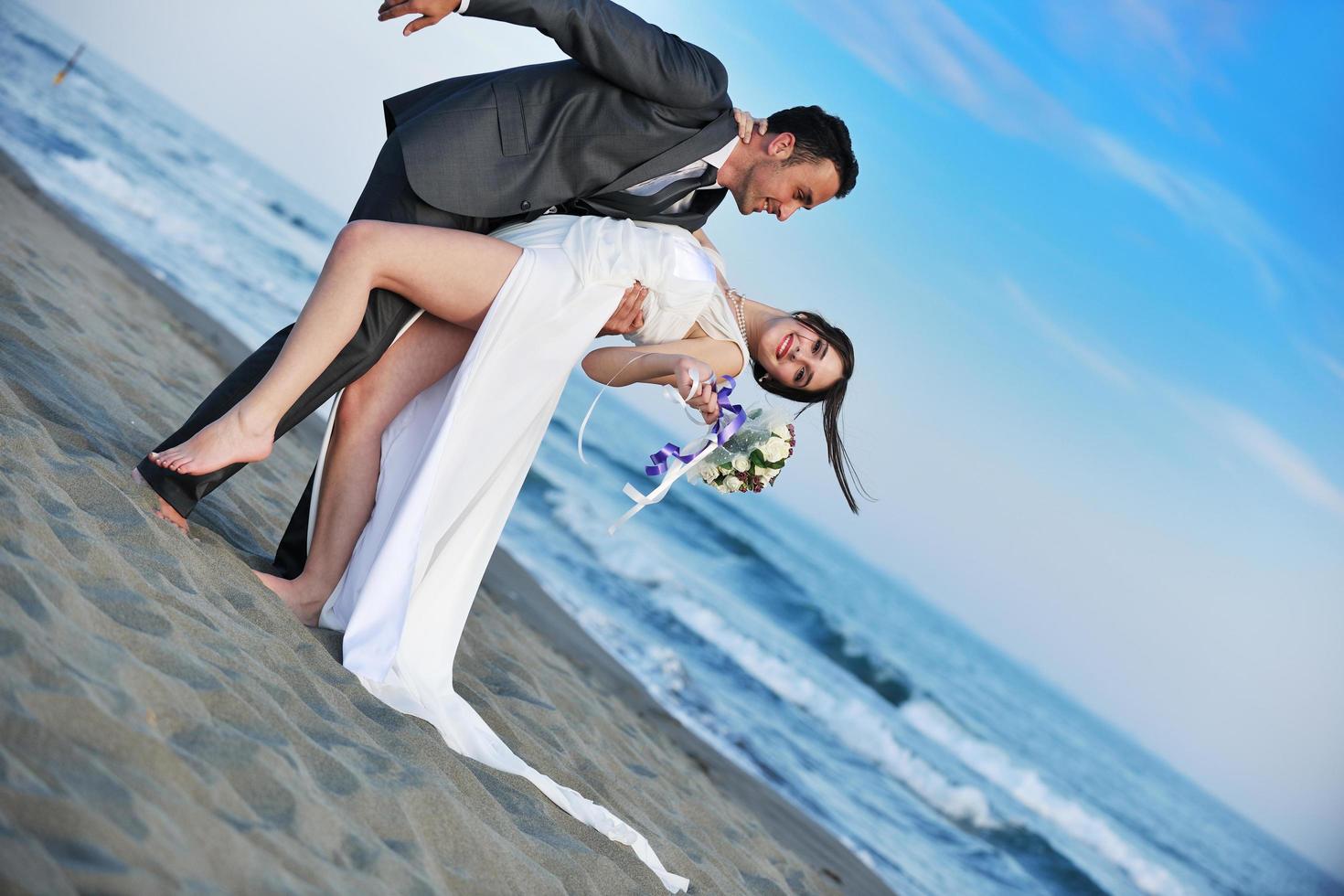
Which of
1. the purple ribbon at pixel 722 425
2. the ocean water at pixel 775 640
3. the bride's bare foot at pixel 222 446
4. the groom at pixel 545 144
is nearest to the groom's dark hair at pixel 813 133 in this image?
the groom at pixel 545 144

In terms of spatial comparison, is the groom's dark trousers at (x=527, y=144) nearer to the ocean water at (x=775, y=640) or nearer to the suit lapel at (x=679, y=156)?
the suit lapel at (x=679, y=156)

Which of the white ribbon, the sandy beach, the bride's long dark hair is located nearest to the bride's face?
the bride's long dark hair

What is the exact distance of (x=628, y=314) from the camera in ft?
10.0

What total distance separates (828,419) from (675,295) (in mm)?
761

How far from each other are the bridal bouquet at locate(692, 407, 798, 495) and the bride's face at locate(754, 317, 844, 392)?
0.55 ft

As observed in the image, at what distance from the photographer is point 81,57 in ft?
83.7

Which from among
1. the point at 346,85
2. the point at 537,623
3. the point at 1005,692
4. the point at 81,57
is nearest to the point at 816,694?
the point at 537,623

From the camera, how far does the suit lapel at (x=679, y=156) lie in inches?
118

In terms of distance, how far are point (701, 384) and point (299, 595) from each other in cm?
129

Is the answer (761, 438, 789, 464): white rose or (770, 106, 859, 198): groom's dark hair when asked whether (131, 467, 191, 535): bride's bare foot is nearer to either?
(761, 438, 789, 464): white rose

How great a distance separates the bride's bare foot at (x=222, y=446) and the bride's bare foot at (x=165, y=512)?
0.13 metres

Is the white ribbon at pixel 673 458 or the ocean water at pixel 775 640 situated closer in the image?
the white ribbon at pixel 673 458

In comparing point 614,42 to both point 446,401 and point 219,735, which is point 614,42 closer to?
point 446,401

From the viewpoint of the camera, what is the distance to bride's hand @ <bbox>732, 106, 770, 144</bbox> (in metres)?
3.12
